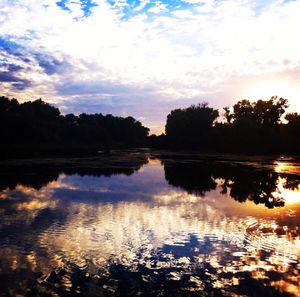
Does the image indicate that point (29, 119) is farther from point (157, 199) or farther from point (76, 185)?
point (157, 199)

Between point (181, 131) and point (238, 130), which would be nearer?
point (238, 130)

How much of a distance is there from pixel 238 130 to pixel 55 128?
58693 millimetres

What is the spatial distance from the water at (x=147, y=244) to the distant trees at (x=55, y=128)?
6815 cm

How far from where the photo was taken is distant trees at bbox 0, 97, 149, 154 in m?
101

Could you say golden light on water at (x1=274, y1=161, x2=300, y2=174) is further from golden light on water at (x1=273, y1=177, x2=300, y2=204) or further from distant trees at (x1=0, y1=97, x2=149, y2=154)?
distant trees at (x1=0, y1=97, x2=149, y2=154)

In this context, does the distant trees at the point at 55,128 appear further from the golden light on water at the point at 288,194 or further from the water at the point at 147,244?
the water at the point at 147,244

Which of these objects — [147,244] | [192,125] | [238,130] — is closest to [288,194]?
[147,244]

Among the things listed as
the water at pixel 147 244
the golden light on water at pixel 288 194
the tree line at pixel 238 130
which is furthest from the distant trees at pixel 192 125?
the water at pixel 147 244

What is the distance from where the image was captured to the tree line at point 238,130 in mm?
95562

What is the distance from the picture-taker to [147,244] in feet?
39.9

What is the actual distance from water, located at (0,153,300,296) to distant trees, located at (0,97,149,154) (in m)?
68.1

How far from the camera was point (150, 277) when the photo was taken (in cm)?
937

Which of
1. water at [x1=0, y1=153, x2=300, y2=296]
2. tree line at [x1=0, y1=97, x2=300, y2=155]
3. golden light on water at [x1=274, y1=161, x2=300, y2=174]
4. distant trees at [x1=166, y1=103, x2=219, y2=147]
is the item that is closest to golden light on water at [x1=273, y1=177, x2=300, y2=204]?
water at [x1=0, y1=153, x2=300, y2=296]

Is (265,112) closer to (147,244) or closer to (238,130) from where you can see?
(238,130)
